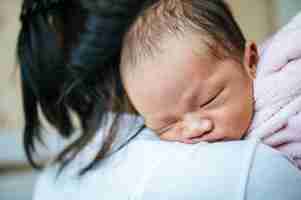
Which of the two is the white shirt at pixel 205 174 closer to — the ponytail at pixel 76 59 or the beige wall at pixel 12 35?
the ponytail at pixel 76 59

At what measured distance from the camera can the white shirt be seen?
0.48 m

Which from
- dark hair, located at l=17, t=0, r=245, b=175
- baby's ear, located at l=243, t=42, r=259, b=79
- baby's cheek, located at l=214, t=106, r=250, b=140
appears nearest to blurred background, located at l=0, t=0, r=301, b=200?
dark hair, located at l=17, t=0, r=245, b=175

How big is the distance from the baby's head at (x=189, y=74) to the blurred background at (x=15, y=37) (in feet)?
2.53

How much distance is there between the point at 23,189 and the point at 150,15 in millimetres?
875

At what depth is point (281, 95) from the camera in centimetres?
59

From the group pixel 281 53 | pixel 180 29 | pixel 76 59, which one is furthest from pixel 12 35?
pixel 281 53

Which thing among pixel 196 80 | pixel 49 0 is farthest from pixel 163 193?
pixel 49 0

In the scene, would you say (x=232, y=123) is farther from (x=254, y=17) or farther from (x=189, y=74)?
(x=254, y=17)

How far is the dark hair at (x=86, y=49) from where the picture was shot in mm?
679

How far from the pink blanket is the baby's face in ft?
0.07

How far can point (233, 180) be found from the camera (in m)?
0.48

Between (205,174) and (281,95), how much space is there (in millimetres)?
179

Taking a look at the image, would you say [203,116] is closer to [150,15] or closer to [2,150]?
[150,15]

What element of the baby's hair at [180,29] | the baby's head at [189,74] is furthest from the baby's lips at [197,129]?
the baby's hair at [180,29]
